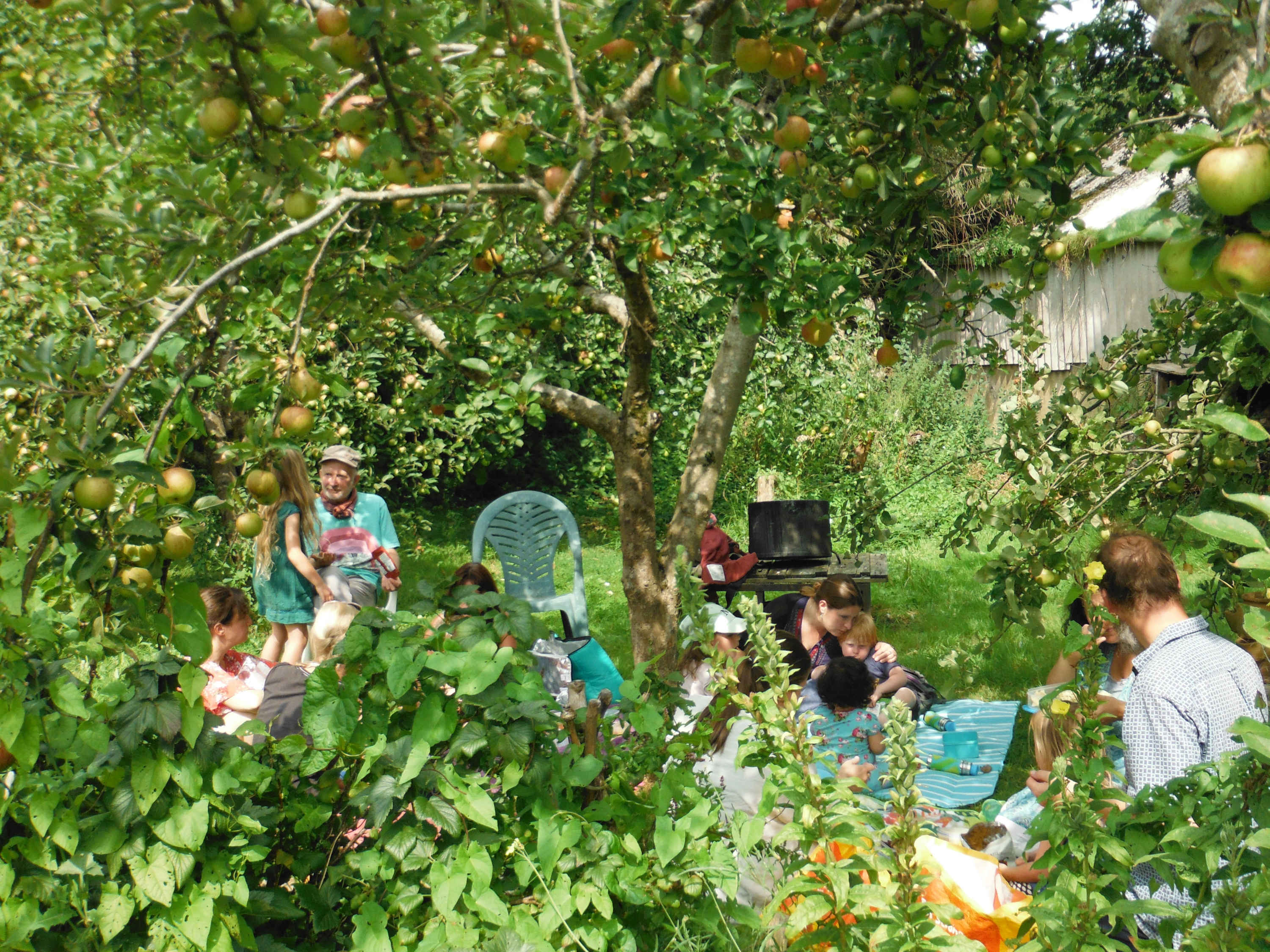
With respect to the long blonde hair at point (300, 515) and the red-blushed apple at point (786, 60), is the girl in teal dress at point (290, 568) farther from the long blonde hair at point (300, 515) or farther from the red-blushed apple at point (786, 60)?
the red-blushed apple at point (786, 60)

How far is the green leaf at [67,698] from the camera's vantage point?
1.35m

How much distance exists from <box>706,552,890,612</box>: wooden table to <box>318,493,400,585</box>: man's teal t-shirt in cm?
175

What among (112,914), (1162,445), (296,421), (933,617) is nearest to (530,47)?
(296,421)

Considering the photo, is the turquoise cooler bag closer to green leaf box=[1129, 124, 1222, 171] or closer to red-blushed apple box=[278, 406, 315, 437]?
red-blushed apple box=[278, 406, 315, 437]

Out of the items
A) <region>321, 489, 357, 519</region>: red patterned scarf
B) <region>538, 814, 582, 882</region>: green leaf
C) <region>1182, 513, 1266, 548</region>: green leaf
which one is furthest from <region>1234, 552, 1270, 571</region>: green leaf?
<region>321, 489, 357, 519</region>: red patterned scarf

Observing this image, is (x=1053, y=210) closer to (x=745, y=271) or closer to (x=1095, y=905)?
(x=745, y=271)

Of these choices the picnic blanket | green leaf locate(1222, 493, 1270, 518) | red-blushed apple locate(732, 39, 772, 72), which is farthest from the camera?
the picnic blanket

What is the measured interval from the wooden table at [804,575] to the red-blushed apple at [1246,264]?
4205 mm

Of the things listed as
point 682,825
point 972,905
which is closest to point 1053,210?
point 682,825

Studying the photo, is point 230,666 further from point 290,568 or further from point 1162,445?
point 1162,445

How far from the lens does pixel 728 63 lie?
2.06 metres

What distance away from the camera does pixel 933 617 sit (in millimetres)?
5551

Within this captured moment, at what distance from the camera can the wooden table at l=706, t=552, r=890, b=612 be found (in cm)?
494

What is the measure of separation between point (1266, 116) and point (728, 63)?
5.03ft
